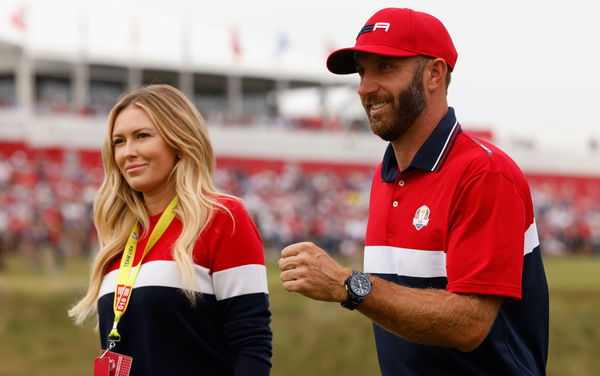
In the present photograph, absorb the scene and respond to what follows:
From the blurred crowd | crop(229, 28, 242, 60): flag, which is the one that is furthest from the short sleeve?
crop(229, 28, 242, 60): flag

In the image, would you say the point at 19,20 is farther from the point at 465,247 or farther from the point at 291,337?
the point at 465,247

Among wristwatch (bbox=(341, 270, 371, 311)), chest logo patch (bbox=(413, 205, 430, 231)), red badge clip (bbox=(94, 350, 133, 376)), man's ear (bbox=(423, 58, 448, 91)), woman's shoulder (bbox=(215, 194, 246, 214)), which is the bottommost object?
red badge clip (bbox=(94, 350, 133, 376))

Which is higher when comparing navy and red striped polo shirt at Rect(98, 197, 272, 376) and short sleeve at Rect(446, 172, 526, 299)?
short sleeve at Rect(446, 172, 526, 299)

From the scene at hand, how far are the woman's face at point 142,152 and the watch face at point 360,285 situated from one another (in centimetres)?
124

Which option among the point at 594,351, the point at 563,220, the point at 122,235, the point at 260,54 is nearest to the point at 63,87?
the point at 260,54

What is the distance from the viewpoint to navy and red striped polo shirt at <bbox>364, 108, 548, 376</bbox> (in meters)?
2.68

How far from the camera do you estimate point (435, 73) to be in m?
3.01

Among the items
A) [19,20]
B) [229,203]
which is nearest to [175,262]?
[229,203]

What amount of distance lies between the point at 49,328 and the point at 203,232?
12.3 m

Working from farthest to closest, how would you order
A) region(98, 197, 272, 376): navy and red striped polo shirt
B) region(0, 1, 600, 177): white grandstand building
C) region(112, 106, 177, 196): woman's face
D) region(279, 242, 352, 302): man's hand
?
region(0, 1, 600, 177): white grandstand building → region(112, 106, 177, 196): woman's face → region(98, 197, 272, 376): navy and red striped polo shirt → region(279, 242, 352, 302): man's hand

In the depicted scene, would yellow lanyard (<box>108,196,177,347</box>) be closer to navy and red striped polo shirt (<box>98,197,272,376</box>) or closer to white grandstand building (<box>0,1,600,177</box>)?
navy and red striped polo shirt (<box>98,197,272,376</box>)

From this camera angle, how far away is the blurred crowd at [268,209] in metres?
21.0

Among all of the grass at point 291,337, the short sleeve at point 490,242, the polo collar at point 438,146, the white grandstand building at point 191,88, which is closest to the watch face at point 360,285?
the short sleeve at point 490,242

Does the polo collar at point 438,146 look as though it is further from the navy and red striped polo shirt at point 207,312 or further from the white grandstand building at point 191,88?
the white grandstand building at point 191,88
